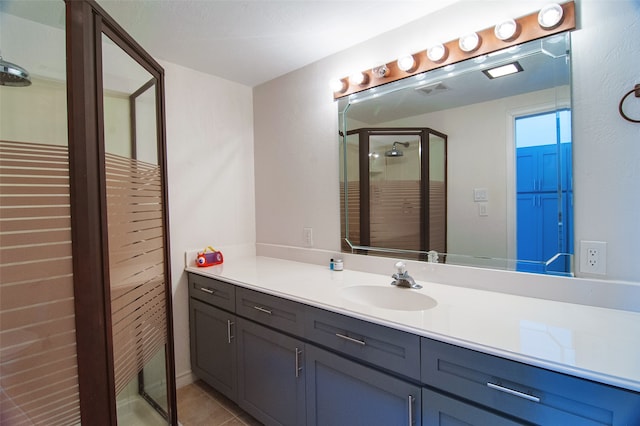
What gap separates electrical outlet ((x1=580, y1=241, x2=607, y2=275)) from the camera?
1.16m

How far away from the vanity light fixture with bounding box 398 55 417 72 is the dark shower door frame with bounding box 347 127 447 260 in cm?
32

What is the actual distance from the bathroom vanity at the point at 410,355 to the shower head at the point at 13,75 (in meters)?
1.21

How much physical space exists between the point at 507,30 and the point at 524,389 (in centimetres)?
141

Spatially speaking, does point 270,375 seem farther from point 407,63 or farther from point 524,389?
point 407,63

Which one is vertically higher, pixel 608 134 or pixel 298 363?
pixel 608 134

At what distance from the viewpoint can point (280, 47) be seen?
1.93m

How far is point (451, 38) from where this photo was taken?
152 centimetres

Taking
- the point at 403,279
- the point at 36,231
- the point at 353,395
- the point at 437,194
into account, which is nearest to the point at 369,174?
the point at 437,194

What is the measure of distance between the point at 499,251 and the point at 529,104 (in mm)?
673

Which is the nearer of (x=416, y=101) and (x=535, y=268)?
(x=535, y=268)

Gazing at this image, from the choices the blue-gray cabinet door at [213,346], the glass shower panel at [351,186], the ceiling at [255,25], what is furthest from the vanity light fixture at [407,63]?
the blue-gray cabinet door at [213,346]

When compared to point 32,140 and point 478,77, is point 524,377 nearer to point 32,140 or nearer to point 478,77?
point 478,77

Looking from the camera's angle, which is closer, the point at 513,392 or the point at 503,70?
the point at 513,392

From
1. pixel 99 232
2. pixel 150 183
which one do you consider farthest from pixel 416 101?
pixel 99 232
